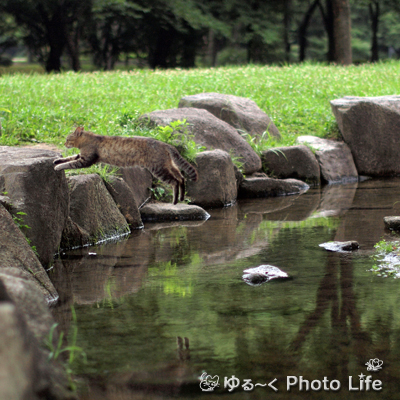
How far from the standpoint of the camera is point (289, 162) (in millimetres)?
11094

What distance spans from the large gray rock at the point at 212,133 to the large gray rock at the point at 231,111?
88 cm

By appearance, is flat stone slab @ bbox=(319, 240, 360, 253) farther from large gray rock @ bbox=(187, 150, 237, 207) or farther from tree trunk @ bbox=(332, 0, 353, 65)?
tree trunk @ bbox=(332, 0, 353, 65)

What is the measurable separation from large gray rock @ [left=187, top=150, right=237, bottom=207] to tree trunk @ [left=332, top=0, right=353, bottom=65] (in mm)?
16509

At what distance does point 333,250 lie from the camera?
20.1 ft

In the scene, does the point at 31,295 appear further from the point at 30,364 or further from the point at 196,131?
the point at 196,131

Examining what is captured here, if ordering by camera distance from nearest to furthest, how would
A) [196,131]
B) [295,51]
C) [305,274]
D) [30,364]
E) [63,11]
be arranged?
[30,364] → [305,274] → [196,131] → [63,11] → [295,51]

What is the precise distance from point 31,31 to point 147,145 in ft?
80.5

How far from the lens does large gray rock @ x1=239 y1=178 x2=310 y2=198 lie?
33.5ft

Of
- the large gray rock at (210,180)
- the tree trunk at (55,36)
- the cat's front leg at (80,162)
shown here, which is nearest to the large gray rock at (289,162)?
the large gray rock at (210,180)

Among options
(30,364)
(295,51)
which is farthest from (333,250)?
(295,51)

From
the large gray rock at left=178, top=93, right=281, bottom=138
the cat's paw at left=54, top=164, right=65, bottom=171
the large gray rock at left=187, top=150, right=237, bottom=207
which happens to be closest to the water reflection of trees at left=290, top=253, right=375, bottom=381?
the cat's paw at left=54, top=164, right=65, bottom=171

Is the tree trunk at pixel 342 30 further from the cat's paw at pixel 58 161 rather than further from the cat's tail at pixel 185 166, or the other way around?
the cat's paw at pixel 58 161

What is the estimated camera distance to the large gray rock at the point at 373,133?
12180 mm

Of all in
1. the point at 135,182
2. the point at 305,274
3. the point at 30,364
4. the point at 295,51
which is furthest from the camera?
the point at 295,51
